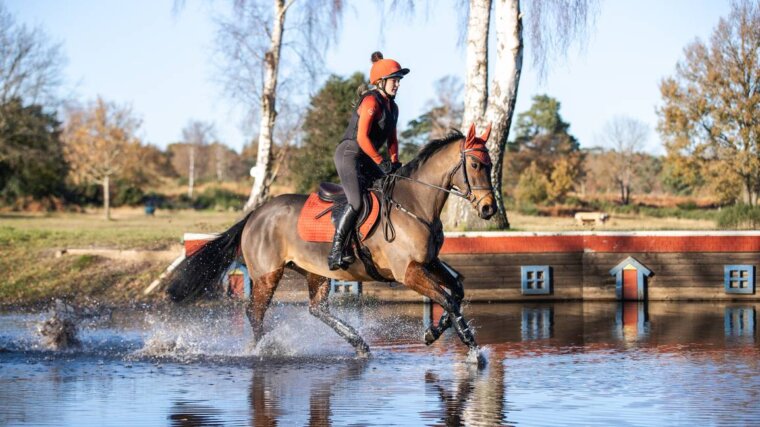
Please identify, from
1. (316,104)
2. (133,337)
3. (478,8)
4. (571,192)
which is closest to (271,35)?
(478,8)

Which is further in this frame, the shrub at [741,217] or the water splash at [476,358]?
the shrub at [741,217]

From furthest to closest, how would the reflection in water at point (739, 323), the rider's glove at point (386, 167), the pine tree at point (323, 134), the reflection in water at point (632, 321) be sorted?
the pine tree at point (323, 134) → the reflection in water at point (632, 321) → the reflection in water at point (739, 323) → the rider's glove at point (386, 167)

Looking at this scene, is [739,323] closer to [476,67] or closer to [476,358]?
[476,358]

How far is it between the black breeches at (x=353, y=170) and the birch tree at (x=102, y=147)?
44381 mm

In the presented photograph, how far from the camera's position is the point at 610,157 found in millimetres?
73625

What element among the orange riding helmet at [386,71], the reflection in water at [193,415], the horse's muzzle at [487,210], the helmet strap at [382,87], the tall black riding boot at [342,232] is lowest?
the reflection in water at [193,415]

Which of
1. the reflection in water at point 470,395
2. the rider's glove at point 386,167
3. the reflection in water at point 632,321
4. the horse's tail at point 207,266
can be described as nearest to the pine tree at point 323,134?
the reflection in water at point 632,321

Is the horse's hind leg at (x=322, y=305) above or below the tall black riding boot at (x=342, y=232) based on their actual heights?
below

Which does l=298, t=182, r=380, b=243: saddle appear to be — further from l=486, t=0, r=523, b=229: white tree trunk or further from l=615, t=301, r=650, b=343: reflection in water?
l=486, t=0, r=523, b=229: white tree trunk

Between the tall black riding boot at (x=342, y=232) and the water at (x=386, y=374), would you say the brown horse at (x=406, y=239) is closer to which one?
the tall black riding boot at (x=342, y=232)

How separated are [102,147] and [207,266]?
2010 inches

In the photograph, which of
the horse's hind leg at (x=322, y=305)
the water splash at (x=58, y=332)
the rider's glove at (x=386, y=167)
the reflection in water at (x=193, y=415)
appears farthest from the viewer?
the water splash at (x=58, y=332)

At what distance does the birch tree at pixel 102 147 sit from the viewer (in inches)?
2349

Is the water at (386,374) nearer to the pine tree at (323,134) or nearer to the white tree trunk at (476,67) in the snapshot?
the white tree trunk at (476,67)
